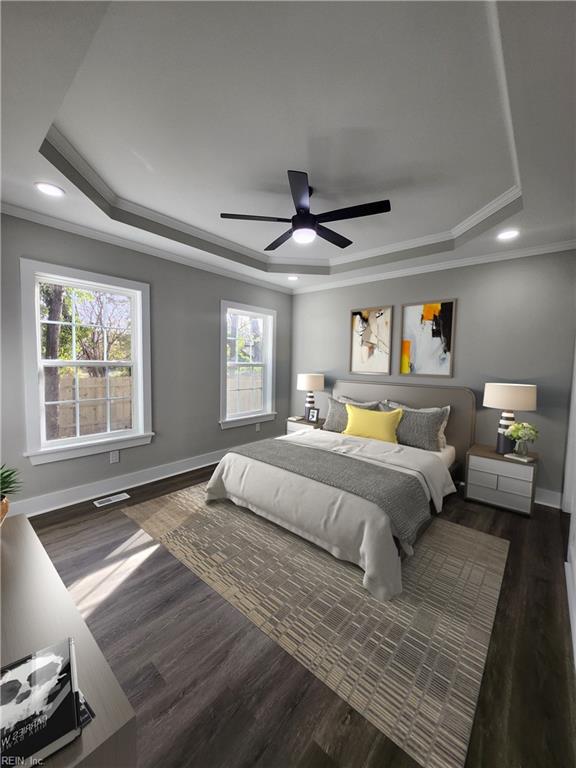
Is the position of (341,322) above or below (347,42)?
below

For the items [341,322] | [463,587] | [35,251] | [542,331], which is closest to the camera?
[463,587]

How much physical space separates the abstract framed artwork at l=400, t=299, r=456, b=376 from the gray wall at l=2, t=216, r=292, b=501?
80.4 inches

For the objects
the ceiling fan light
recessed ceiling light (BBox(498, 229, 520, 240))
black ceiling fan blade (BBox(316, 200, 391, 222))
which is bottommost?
the ceiling fan light

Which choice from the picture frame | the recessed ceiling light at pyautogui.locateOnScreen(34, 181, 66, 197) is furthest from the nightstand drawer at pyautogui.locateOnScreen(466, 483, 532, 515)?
the recessed ceiling light at pyautogui.locateOnScreen(34, 181, 66, 197)

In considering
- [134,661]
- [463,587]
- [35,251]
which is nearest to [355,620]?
[463,587]

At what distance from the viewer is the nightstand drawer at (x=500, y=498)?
2951 mm

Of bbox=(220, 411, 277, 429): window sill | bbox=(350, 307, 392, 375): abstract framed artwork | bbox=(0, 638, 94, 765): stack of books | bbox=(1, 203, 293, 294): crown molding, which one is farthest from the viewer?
bbox=(220, 411, 277, 429): window sill

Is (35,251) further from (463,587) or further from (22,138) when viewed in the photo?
(463,587)

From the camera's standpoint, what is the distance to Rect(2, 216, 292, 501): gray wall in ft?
8.77

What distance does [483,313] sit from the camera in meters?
3.57

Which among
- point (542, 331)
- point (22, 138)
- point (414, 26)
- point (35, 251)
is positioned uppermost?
point (414, 26)

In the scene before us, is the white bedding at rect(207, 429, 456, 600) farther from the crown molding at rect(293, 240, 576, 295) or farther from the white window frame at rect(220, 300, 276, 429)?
the crown molding at rect(293, 240, 576, 295)

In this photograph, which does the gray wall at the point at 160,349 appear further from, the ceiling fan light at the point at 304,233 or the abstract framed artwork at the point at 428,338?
the abstract framed artwork at the point at 428,338

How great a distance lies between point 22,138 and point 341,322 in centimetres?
382
